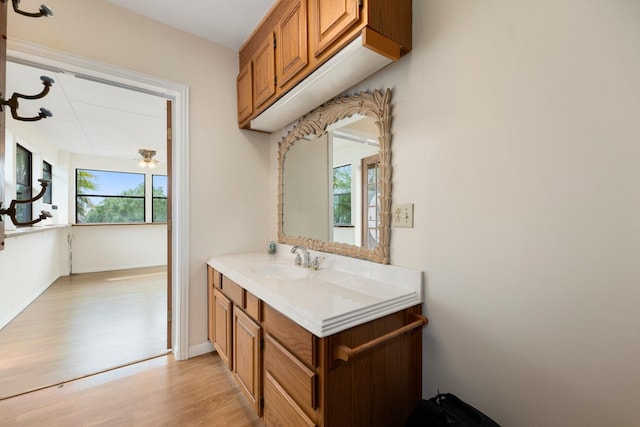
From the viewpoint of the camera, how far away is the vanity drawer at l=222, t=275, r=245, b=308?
5.08 feet

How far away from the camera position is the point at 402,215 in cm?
132

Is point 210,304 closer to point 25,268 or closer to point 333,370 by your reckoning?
point 333,370

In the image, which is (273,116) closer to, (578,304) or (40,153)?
(578,304)

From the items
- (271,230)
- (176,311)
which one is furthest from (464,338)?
(176,311)

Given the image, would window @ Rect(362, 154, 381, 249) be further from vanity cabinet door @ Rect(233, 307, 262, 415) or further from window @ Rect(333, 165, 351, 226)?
vanity cabinet door @ Rect(233, 307, 262, 415)

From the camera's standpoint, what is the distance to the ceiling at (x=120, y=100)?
1858 millimetres

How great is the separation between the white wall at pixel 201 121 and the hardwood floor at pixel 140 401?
38 centimetres

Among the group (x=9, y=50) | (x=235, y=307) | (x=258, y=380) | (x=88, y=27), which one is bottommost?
(x=258, y=380)

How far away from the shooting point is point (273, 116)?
2.02m

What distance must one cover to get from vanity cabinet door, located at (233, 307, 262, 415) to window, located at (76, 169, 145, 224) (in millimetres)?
5602

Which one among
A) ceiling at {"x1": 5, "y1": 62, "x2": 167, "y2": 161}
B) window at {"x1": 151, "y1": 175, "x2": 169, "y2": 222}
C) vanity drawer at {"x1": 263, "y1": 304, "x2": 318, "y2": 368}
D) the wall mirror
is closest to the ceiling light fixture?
ceiling at {"x1": 5, "y1": 62, "x2": 167, "y2": 161}

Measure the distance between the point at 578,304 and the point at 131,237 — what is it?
6739 millimetres

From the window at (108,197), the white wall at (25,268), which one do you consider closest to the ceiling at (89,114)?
the window at (108,197)

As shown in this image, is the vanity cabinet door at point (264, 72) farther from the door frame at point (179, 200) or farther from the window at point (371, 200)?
the window at point (371, 200)
